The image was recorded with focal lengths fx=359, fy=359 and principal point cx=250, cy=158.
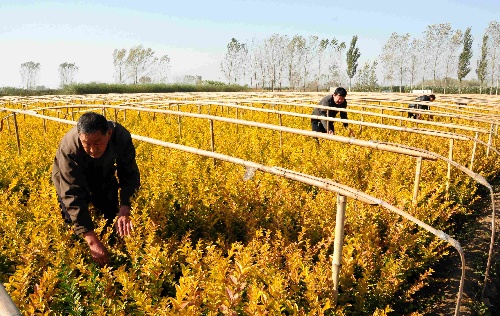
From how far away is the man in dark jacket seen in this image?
259cm

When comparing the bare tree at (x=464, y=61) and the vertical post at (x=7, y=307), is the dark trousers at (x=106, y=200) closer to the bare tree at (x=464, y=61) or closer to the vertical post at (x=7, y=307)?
the vertical post at (x=7, y=307)

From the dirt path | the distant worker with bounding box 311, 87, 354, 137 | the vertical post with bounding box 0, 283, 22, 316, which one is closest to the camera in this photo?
the vertical post with bounding box 0, 283, 22, 316

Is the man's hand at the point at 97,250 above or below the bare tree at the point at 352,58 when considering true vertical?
below

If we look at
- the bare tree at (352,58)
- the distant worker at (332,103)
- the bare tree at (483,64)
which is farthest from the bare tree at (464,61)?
the distant worker at (332,103)

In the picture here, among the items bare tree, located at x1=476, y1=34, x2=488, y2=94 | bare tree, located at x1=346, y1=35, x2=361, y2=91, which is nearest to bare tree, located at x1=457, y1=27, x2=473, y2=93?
bare tree, located at x1=476, y1=34, x2=488, y2=94

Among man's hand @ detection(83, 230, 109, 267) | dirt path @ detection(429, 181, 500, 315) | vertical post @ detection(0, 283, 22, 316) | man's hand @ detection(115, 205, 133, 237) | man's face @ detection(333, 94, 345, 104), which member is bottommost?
dirt path @ detection(429, 181, 500, 315)

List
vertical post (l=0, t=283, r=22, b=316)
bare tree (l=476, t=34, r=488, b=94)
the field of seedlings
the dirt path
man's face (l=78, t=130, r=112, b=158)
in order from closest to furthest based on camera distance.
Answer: vertical post (l=0, t=283, r=22, b=316) → the field of seedlings → man's face (l=78, t=130, r=112, b=158) → the dirt path → bare tree (l=476, t=34, r=488, b=94)

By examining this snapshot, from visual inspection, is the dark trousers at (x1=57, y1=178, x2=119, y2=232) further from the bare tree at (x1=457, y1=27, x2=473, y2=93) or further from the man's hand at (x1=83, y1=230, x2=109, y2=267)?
the bare tree at (x1=457, y1=27, x2=473, y2=93)

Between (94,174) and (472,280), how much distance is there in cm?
388

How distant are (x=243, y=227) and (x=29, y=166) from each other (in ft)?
11.3

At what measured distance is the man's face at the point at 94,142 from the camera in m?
2.56

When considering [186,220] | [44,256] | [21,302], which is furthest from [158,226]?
[21,302]

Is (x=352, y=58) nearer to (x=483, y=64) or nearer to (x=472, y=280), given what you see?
(x=483, y=64)

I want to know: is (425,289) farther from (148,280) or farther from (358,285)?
(148,280)
